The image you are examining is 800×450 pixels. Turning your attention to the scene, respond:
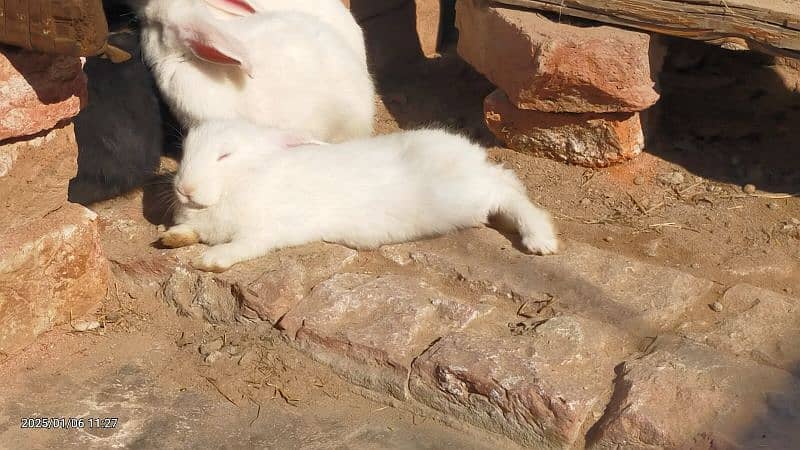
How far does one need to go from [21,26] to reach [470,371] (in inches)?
73.6

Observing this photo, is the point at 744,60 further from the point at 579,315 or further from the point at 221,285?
the point at 221,285

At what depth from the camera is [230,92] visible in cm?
461

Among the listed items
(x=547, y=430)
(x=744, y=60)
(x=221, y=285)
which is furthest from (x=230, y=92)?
(x=744, y=60)

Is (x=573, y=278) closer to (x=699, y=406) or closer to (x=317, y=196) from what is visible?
(x=699, y=406)

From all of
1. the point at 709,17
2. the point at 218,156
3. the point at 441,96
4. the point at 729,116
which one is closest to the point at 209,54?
the point at 218,156

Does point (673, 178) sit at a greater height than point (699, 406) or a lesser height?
lesser

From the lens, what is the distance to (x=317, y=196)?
4.09m

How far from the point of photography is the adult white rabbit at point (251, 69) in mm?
4512

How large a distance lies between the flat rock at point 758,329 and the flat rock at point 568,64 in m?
1.41

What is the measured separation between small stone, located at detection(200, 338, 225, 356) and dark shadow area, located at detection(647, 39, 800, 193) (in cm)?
267

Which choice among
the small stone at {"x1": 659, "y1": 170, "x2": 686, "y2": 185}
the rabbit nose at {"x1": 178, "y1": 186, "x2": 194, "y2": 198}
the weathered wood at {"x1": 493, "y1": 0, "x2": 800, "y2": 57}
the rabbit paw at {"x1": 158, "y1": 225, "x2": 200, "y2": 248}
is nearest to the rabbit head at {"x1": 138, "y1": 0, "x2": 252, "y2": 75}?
the rabbit nose at {"x1": 178, "y1": 186, "x2": 194, "y2": 198}

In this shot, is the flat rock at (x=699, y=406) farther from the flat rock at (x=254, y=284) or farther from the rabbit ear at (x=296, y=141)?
the rabbit ear at (x=296, y=141)

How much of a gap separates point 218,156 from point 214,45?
23.6 inches

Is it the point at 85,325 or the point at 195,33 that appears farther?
the point at 195,33
